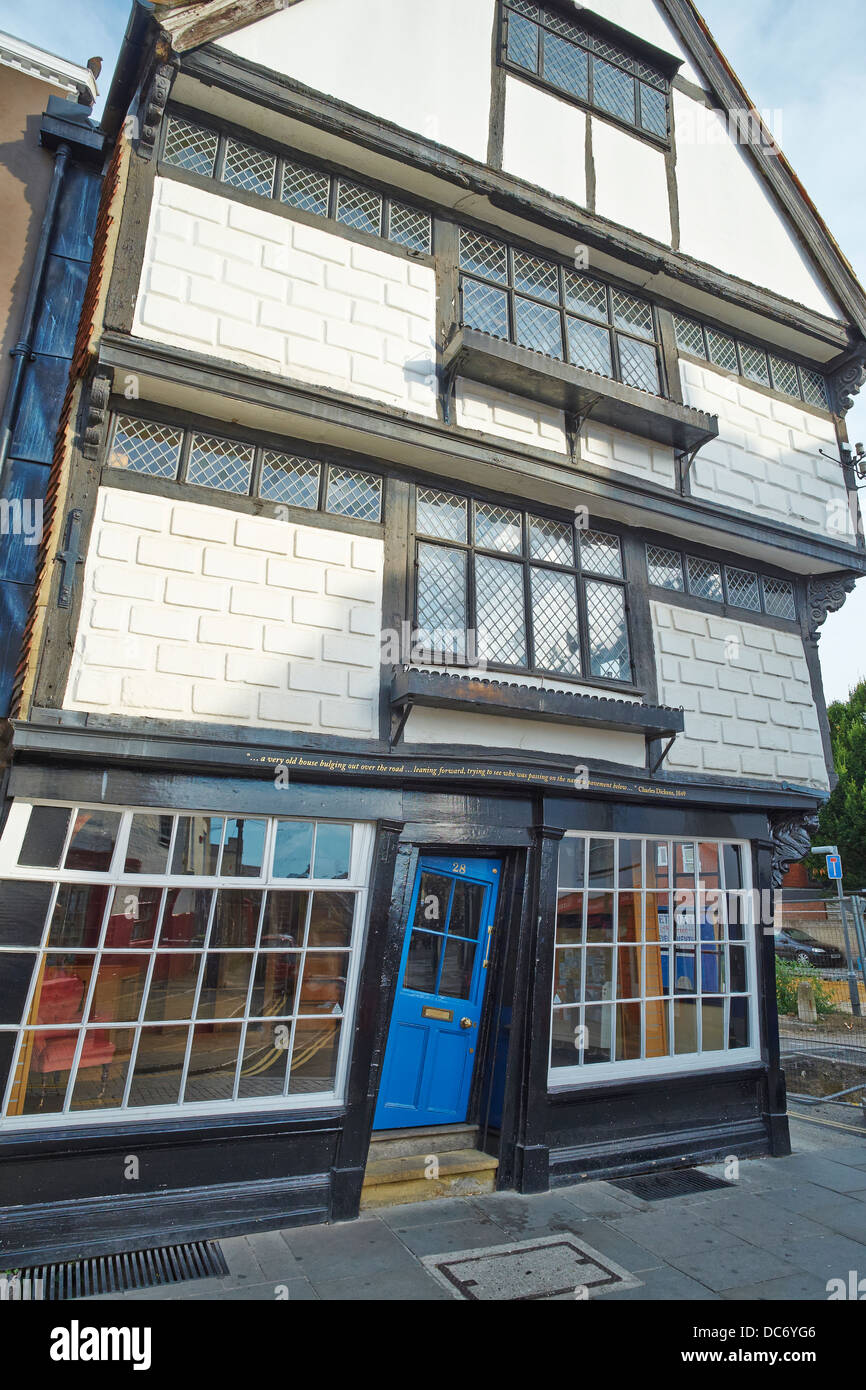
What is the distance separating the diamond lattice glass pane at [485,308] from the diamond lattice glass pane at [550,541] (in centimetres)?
175

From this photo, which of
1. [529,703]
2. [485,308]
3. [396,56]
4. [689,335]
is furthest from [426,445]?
[689,335]

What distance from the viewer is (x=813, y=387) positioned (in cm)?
934

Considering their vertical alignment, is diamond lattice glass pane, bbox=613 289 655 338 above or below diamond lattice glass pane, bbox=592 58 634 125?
below

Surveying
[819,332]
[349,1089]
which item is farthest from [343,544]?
[819,332]

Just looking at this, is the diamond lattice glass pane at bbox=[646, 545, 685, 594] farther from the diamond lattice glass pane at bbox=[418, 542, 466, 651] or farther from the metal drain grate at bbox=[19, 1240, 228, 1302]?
the metal drain grate at bbox=[19, 1240, 228, 1302]

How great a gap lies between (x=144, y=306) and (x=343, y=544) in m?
2.20

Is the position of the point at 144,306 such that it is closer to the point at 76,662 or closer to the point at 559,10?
the point at 76,662

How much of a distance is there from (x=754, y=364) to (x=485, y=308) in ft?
11.9

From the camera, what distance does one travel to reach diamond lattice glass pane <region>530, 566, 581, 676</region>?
7023 millimetres

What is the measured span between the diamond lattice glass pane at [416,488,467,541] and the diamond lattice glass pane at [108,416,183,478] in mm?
2025

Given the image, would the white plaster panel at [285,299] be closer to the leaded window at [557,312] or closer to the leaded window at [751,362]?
the leaded window at [557,312]

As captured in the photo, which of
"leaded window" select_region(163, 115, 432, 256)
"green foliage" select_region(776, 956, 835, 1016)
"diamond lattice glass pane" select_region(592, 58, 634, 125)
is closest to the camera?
"leaded window" select_region(163, 115, 432, 256)

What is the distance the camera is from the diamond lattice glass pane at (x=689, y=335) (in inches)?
334

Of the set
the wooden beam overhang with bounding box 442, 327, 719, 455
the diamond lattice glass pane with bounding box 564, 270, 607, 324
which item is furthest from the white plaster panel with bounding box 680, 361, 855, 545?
the diamond lattice glass pane with bounding box 564, 270, 607, 324
